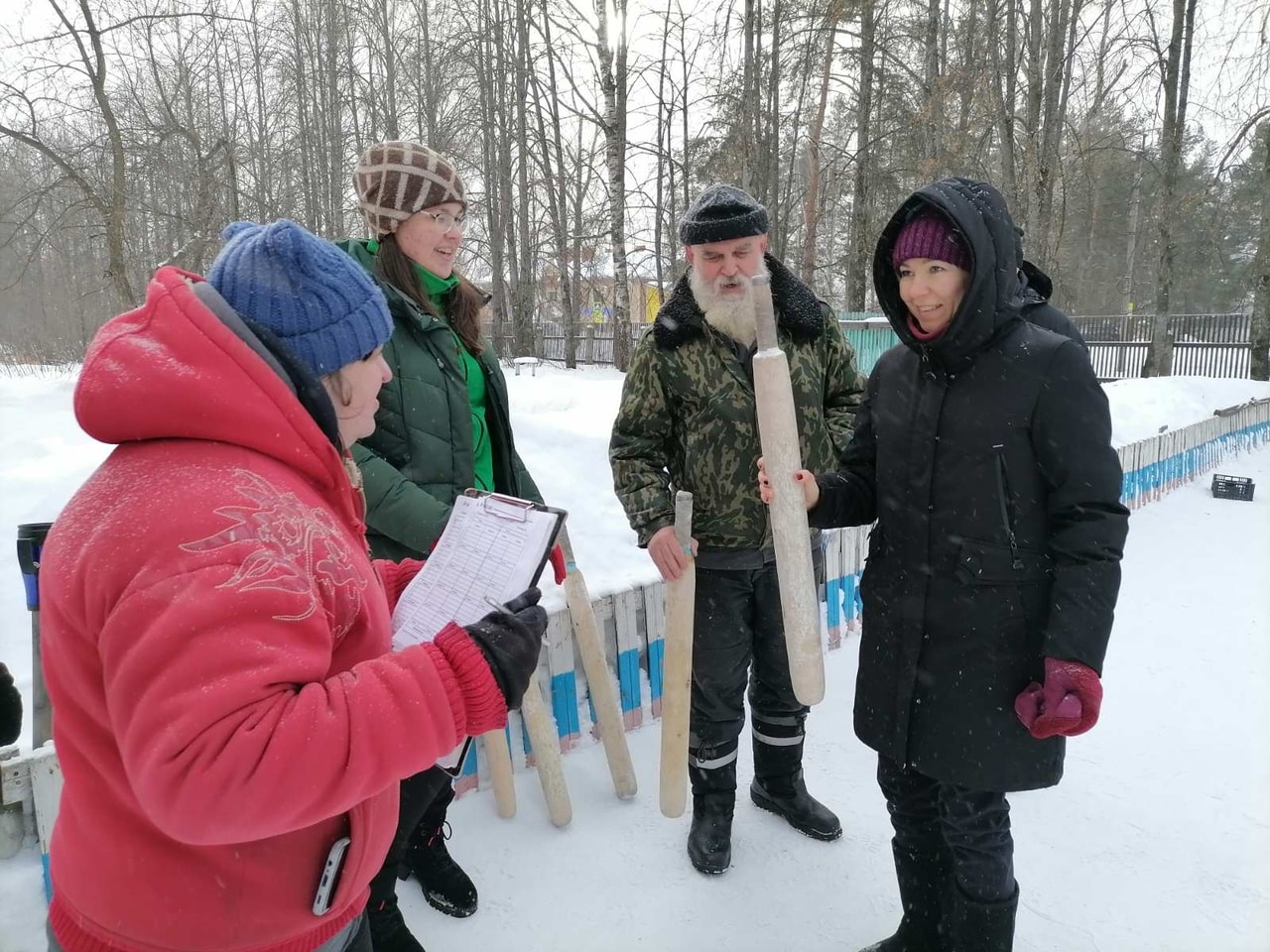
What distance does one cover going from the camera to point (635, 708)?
3756 mm

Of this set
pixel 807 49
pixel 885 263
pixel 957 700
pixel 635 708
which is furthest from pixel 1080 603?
pixel 807 49

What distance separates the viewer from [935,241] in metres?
1.99

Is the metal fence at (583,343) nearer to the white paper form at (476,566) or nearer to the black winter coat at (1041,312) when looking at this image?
the black winter coat at (1041,312)

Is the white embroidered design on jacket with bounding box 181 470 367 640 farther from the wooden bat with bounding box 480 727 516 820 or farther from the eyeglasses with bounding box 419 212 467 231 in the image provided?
the wooden bat with bounding box 480 727 516 820

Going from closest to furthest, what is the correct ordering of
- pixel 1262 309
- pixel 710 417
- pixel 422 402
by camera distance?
pixel 422 402
pixel 710 417
pixel 1262 309

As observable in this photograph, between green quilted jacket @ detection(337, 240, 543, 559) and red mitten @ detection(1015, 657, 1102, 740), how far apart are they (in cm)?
165

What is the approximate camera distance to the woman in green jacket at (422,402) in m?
2.38

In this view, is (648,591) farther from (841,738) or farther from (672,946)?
(672,946)

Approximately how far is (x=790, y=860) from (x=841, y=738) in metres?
0.88

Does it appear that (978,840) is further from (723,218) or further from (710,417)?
(723,218)

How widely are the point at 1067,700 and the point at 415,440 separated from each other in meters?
1.89

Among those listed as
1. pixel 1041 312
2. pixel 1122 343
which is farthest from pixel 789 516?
pixel 1122 343

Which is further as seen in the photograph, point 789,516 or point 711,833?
point 711,833

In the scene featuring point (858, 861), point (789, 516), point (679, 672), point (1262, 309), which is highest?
point (1262, 309)
